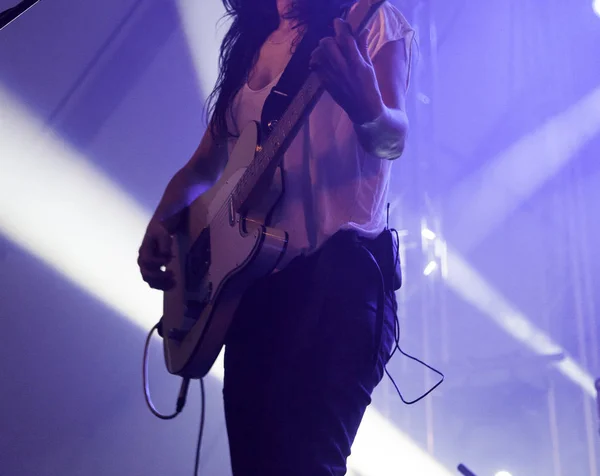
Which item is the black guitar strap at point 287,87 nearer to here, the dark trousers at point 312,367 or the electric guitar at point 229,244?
the electric guitar at point 229,244

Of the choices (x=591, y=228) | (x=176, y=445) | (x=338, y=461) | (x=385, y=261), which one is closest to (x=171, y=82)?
(x=176, y=445)

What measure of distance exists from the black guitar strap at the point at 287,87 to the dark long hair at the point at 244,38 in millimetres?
74

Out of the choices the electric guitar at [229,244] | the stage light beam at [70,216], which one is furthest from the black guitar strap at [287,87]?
the stage light beam at [70,216]

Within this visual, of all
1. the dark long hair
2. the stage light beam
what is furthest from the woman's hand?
the stage light beam

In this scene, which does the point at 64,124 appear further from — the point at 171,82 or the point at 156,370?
the point at 156,370

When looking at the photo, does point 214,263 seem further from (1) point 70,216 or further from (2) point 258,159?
(1) point 70,216

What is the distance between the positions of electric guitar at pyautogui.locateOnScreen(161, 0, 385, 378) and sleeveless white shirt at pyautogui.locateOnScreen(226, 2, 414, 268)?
3 centimetres

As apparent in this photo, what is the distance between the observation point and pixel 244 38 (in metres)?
1.29

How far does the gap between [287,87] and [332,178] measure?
0.62ft

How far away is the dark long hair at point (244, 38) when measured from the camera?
3.55 ft

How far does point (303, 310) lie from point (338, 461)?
0.65 ft

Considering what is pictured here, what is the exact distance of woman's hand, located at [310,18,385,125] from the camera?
28.5 inches

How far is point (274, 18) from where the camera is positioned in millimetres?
1289

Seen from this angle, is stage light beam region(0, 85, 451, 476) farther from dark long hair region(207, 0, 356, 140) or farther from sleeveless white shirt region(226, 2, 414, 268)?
sleeveless white shirt region(226, 2, 414, 268)
